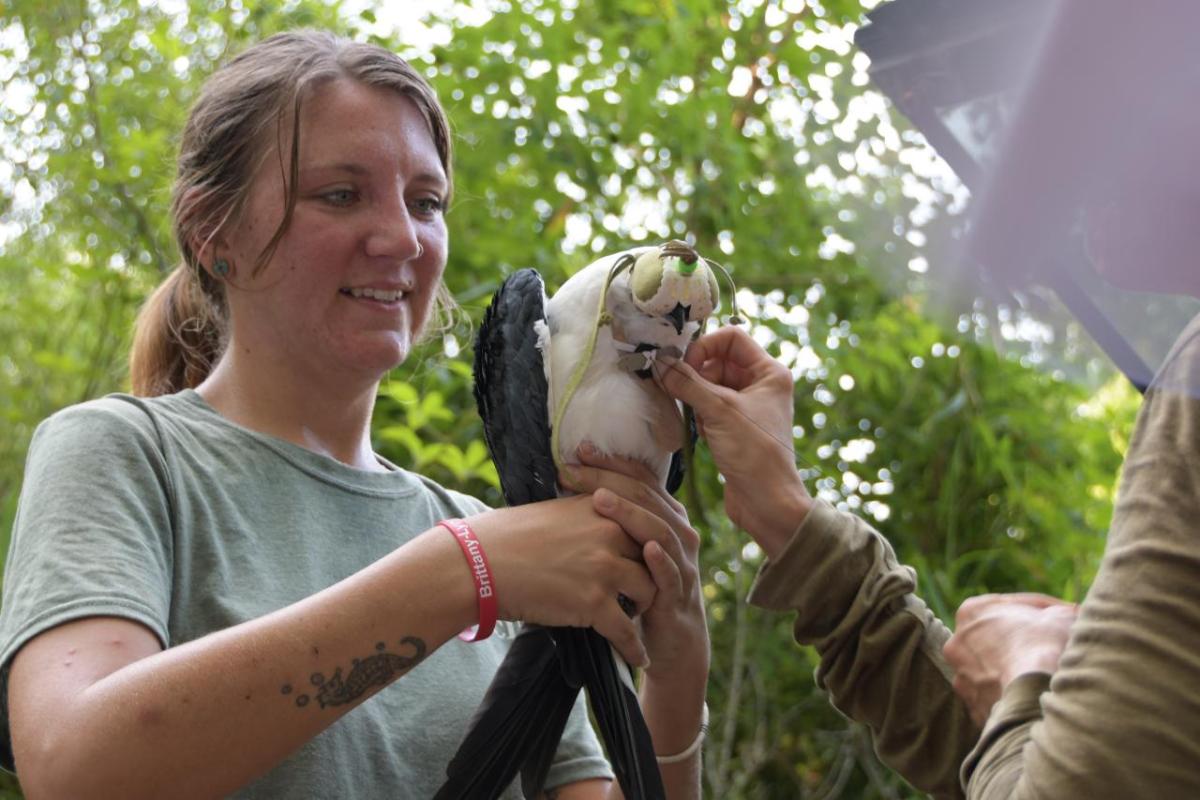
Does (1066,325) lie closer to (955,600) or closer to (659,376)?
(659,376)

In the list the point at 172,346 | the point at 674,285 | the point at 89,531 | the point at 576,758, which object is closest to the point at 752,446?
the point at 674,285

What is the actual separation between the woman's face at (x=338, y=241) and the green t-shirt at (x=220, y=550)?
0.13 metres

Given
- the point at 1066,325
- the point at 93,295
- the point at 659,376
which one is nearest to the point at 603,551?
the point at 659,376

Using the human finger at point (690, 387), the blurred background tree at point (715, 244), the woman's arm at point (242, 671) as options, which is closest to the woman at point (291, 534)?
the woman's arm at point (242, 671)

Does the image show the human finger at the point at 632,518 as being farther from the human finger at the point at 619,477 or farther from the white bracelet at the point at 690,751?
the white bracelet at the point at 690,751

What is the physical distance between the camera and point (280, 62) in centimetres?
149

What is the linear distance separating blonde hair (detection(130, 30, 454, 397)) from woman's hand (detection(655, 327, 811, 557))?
0.49 m

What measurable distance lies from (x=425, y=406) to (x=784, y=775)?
1.46 meters

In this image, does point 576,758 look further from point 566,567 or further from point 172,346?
point 172,346

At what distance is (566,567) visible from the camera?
1.25 meters

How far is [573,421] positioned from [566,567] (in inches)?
8.0

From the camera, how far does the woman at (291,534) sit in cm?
112

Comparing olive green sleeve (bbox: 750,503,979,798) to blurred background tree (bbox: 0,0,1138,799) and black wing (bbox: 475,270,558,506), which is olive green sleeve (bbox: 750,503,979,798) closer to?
black wing (bbox: 475,270,558,506)

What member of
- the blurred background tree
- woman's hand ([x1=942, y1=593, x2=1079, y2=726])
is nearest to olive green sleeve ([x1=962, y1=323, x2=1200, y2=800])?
woman's hand ([x1=942, y1=593, x2=1079, y2=726])
